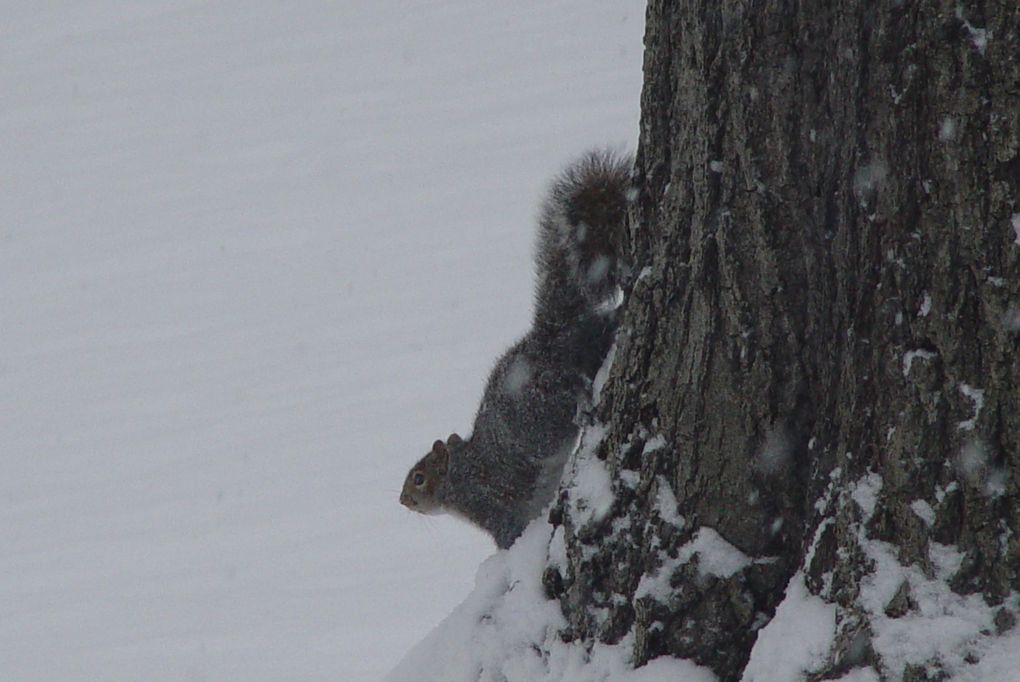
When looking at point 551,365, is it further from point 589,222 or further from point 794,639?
point 794,639

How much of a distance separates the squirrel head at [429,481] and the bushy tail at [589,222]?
1.20 m

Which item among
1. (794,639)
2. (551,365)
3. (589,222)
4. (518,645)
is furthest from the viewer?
(551,365)

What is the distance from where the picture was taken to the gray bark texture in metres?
1.63

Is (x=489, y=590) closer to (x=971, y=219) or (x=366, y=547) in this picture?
(x=971, y=219)

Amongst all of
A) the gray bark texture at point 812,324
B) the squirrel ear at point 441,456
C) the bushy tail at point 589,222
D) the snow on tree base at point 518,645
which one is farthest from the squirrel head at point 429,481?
the gray bark texture at point 812,324

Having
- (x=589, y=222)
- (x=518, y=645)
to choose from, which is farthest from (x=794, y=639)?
(x=589, y=222)

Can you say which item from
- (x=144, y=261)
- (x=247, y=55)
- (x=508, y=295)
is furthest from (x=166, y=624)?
(x=247, y=55)

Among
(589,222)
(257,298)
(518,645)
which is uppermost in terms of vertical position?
(257,298)

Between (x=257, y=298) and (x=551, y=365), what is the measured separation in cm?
857

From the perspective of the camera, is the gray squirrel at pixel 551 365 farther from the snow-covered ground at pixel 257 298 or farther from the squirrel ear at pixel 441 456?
the snow-covered ground at pixel 257 298

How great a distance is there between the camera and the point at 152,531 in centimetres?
783

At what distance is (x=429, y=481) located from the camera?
425 centimetres

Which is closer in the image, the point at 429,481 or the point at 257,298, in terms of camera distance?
the point at 429,481

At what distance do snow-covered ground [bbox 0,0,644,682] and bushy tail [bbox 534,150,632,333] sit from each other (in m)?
0.20
